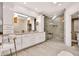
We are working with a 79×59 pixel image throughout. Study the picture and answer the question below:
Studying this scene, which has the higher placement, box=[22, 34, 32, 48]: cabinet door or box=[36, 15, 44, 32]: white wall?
box=[36, 15, 44, 32]: white wall

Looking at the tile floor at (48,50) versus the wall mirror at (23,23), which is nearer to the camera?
the tile floor at (48,50)

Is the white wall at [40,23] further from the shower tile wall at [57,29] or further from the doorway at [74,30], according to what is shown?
the doorway at [74,30]

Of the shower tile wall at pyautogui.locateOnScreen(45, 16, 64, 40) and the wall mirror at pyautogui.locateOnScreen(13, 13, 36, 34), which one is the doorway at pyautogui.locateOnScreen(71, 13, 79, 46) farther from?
the wall mirror at pyautogui.locateOnScreen(13, 13, 36, 34)

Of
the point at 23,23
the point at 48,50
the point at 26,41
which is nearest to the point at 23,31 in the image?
the point at 23,23

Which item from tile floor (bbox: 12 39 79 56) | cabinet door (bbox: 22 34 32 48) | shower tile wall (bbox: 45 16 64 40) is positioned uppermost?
shower tile wall (bbox: 45 16 64 40)

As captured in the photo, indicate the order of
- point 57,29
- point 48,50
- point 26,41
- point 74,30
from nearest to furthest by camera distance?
point 48,50 < point 26,41 < point 74,30 < point 57,29

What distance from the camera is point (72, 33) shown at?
407cm

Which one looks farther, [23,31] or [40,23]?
[40,23]

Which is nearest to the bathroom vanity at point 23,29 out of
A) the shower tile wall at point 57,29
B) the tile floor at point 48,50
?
the tile floor at point 48,50

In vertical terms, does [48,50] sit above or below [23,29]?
below

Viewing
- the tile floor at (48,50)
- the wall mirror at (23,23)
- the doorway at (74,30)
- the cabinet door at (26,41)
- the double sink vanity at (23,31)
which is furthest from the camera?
the doorway at (74,30)

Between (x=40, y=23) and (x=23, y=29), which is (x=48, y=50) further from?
(x=40, y=23)

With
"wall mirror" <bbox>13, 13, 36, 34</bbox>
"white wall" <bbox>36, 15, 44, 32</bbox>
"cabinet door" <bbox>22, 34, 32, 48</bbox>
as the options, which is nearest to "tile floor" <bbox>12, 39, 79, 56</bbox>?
"cabinet door" <bbox>22, 34, 32, 48</bbox>

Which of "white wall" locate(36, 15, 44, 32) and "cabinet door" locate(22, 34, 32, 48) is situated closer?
"cabinet door" locate(22, 34, 32, 48)
